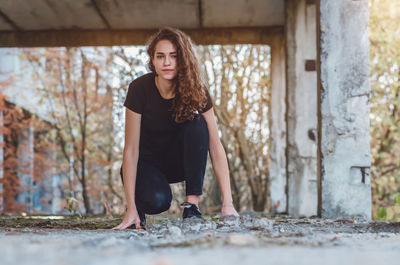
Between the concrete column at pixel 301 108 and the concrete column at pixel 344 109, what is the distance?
125 centimetres

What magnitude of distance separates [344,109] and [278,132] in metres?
2.40

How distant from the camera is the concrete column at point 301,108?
517cm

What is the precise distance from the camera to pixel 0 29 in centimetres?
602

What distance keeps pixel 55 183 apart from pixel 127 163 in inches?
465

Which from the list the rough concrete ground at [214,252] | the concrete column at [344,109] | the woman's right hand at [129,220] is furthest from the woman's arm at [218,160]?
the concrete column at [344,109]

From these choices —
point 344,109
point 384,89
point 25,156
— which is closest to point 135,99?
point 344,109

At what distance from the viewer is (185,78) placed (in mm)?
2965

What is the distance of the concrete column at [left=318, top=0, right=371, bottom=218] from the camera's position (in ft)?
12.7

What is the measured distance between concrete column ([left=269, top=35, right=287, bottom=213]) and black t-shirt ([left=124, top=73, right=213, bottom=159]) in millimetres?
3208

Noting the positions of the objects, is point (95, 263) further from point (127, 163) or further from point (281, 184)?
point (281, 184)

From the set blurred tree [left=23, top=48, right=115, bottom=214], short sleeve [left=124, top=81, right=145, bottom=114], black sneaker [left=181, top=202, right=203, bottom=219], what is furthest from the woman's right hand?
blurred tree [left=23, top=48, right=115, bottom=214]

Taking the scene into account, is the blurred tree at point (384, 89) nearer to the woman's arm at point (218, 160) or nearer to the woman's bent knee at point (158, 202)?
the woman's arm at point (218, 160)

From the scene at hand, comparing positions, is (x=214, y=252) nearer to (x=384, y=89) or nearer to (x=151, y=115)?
(x=151, y=115)

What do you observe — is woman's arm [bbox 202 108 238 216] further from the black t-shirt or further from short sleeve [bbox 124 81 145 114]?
short sleeve [bbox 124 81 145 114]
